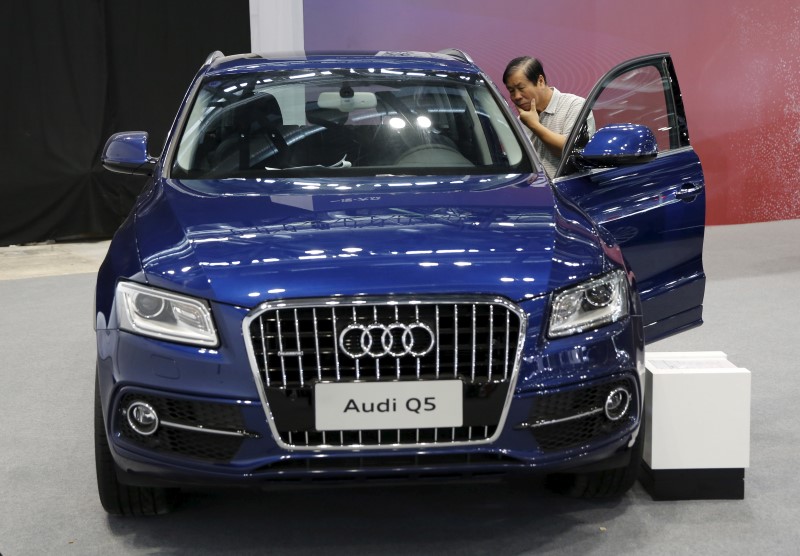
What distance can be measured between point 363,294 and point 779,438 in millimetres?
1931

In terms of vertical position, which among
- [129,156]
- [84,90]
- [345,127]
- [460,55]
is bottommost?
[84,90]

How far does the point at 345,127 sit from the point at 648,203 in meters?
1.05

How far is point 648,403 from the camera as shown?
3.27 m

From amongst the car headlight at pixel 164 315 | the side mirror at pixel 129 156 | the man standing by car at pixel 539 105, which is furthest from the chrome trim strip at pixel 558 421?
the man standing by car at pixel 539 105

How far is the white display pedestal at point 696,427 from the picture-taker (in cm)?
325

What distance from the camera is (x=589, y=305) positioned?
272cm

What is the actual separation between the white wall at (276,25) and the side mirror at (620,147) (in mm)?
5425

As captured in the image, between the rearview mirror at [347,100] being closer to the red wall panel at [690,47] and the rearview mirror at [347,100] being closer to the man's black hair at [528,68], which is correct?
the man's black hair at [528,68]

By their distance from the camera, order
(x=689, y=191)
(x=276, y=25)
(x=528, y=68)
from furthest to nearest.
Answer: (x=276, y=25), (x=528, y=68), (x=689, y=191)

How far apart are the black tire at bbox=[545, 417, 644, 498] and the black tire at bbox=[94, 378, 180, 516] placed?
1.08 meters

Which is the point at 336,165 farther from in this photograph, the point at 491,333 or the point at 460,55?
the point at 491,333

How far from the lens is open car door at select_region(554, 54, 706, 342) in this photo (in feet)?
12.3

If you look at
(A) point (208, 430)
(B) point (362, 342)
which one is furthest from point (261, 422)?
(B) point (362, 342)

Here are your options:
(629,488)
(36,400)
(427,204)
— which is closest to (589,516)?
(629,488)
